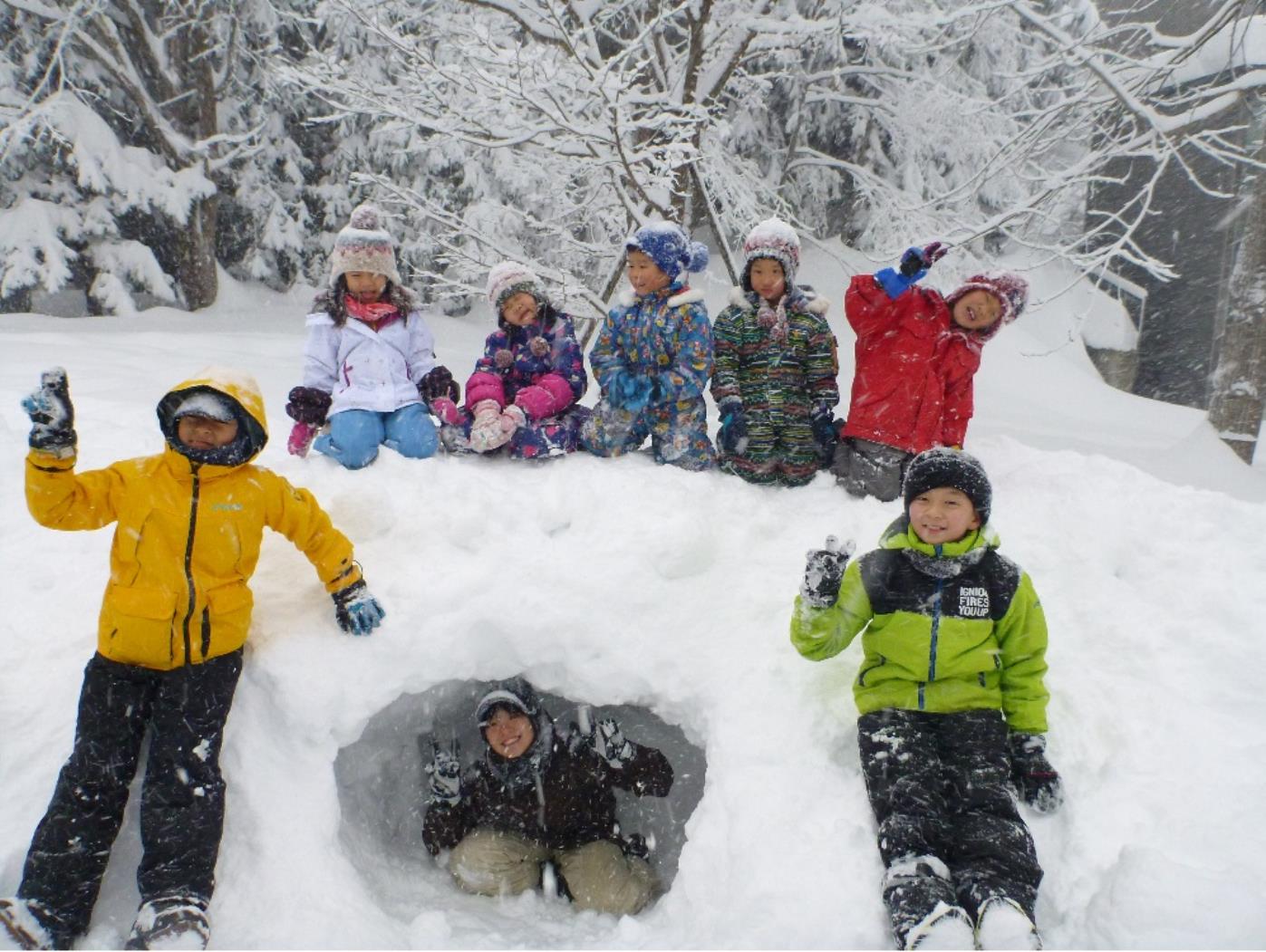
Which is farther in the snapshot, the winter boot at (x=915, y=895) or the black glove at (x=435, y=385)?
the black glove at (x=435, y=385)

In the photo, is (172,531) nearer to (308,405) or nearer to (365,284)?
(308,405)

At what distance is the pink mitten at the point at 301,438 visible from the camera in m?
3.82

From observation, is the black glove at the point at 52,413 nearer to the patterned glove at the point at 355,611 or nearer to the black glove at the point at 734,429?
the patterned glove at the point at 355,611

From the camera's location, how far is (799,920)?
2.30m

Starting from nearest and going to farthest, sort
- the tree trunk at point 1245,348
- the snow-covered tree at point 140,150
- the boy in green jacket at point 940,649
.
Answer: the boy in green jacket at point 940,649 → the tree trunk at point 1245,348 → the snow-covered tree at point 140,150

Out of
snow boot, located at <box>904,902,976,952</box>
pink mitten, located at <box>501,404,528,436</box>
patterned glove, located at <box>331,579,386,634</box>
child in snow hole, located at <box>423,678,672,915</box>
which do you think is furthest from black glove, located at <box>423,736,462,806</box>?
snow boot, located at <box>904,902,976,952</box>

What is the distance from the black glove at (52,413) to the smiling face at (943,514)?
280cm

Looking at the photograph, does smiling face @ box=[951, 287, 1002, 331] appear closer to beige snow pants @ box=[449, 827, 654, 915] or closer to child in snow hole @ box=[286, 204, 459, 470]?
child in snow hole @ box=[286, 204, 459, 470]

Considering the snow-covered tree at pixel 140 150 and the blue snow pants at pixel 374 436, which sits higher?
the snow-covered tree at pixel 140 150

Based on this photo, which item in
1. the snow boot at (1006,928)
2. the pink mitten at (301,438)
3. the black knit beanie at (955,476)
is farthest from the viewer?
the pink mitten at (301,438)

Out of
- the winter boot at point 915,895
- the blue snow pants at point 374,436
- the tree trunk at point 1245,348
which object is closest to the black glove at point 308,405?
the blue snow pants at point 374,436

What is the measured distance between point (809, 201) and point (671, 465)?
25.4 ft

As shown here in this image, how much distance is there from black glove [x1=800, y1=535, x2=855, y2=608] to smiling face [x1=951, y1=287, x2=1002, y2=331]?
6.16ft

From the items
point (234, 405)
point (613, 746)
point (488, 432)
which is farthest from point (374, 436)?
point (613, 746)
